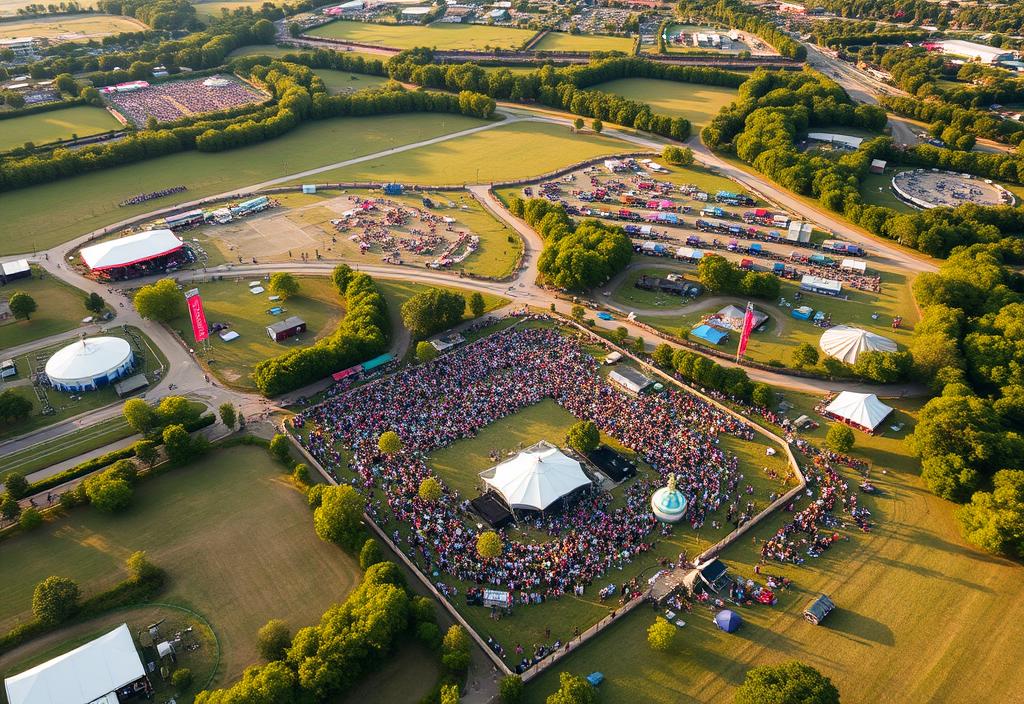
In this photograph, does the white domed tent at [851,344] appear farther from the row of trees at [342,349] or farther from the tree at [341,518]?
the tree at [341,518]

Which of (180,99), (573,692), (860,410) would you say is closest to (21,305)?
(573,692)

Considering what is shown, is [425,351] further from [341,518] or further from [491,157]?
[491,157]

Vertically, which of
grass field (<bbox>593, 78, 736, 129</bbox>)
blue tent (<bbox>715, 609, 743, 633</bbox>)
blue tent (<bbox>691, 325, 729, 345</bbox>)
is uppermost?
grass field (<bbox>593, 78, 736, 129</bbox>)

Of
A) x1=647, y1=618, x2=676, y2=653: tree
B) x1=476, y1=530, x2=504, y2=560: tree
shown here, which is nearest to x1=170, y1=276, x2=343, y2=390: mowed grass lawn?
x1=476, y1=530, x2=504, y2=560: tree

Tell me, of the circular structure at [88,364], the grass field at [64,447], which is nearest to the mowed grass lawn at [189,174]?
the circular structure at [88,364]

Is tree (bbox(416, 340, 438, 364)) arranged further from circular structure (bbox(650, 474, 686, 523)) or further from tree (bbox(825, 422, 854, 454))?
tree (bbox(825, 422, 854, 454))

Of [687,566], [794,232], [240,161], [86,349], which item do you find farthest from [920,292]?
[240,161]
